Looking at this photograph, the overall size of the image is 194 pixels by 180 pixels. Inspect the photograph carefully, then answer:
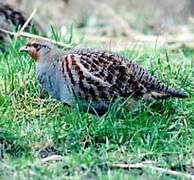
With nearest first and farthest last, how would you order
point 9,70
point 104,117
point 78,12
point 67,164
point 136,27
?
point 67,164, point 104,117, point 9,70, point 136,27, point 78,12

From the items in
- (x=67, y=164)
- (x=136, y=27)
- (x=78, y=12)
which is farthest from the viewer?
(x=78, y=12)

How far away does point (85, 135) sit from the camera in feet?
19.1

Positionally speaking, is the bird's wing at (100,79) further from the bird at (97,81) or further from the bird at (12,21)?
the bird at (12,21)

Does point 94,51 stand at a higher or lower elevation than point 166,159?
higher

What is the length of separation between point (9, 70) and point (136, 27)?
18.1 ft

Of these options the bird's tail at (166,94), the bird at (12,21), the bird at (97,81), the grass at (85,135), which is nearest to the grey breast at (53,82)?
the bird at (97,81)

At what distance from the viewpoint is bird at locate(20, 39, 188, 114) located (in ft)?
19.7

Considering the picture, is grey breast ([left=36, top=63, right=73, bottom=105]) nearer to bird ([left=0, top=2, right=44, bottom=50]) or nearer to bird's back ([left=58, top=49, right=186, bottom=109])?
bird's back ([left=58, top=49, right=186, bottom=109])

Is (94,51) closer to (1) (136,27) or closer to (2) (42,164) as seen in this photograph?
(2) (42,164)

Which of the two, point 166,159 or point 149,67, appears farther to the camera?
point 149,67

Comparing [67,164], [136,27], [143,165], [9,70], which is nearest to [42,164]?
[67,164]

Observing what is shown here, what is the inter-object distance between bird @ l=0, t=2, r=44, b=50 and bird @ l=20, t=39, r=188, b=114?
2406 millimetres

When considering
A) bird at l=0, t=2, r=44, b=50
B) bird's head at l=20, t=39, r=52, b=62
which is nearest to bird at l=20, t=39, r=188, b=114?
bird's head at l=20, t=39, r=52, b=62

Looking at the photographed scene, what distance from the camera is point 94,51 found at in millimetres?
6234
